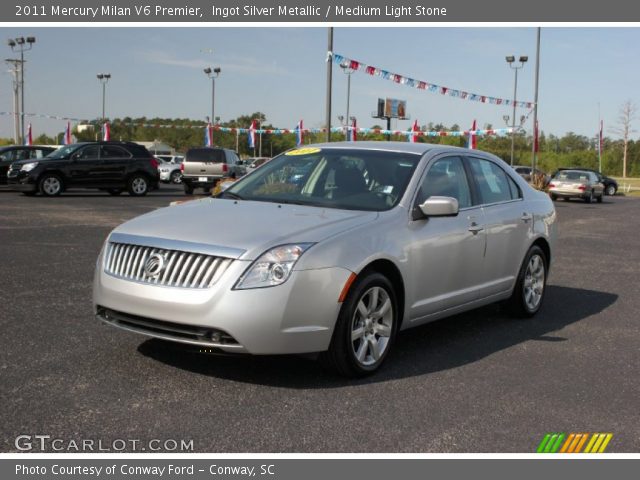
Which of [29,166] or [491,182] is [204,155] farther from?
[491,182]

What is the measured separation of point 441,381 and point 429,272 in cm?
92

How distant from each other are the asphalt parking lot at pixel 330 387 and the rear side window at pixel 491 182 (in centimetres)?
115

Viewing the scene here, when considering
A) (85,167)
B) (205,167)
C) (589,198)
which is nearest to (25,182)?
(85,167)

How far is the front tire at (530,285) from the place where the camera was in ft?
24.1

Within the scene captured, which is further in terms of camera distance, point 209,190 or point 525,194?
point 209,190

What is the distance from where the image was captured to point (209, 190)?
29.6m

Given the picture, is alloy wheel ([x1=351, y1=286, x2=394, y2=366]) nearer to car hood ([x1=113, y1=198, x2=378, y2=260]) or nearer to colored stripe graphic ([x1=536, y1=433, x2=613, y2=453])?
car hood ([x1=113, y1=198, x2=378, y2=260])

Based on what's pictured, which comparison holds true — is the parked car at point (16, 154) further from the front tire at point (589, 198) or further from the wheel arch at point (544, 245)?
the wheel arch at point (544, 245)

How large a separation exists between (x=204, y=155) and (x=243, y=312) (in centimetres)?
2418

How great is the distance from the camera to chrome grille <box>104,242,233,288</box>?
4.75m

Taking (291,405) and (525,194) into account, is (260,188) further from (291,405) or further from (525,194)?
(525,194)

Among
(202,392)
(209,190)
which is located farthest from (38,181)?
(202,392)

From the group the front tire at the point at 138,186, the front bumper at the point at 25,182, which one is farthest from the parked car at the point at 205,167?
the front bumper at the point at 25,182
